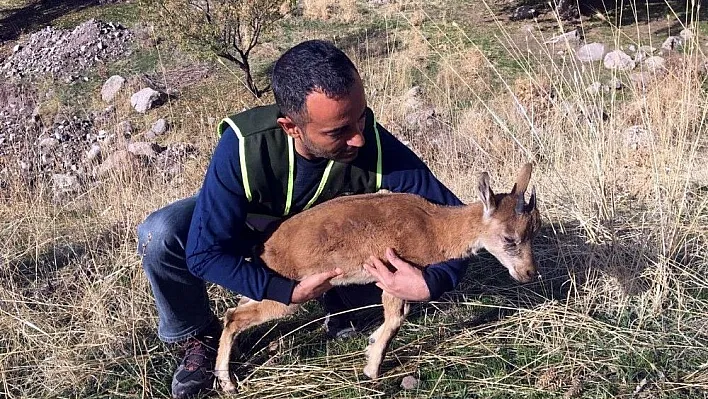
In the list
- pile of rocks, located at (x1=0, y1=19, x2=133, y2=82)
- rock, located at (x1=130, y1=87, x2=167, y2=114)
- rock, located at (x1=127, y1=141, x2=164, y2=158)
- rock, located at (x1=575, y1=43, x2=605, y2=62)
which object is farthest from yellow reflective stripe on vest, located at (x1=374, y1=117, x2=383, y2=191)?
pile of rocks, located at (x1=0, y1=19, x2=133, y2=82)

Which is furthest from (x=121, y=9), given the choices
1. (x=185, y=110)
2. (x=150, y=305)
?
(x=150, y=305)

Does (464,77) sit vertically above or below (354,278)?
below

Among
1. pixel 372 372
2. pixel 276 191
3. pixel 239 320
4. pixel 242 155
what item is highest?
pixel 242 155

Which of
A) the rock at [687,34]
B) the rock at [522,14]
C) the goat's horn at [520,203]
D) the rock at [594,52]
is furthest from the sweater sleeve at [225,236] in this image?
the rock at [522,14]

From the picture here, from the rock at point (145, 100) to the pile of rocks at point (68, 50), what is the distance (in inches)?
81.9

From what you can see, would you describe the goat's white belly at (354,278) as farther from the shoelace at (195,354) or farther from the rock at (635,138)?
the rock at (635,138)

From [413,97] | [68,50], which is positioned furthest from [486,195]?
[68,50]

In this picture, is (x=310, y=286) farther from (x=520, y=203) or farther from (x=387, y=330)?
(x=520, y=203)

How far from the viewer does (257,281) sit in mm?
3453

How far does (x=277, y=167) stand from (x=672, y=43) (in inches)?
381

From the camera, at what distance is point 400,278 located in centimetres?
353

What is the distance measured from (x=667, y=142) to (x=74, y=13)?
15.3 metres

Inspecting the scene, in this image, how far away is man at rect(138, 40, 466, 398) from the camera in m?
3.15

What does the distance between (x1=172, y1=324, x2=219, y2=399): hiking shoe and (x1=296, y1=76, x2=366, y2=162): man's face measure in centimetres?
130
